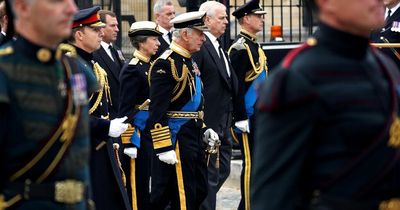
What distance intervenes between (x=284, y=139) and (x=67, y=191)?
1172 millimetres

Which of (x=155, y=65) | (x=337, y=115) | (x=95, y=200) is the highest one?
(x=337, y=115)

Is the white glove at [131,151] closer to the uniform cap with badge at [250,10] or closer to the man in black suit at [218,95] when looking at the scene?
the man in black suit at [218,95]

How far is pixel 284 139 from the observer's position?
4539 mm

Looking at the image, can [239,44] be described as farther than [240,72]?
Yes

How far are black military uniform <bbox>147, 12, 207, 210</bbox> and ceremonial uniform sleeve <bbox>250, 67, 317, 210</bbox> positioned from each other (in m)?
5.51

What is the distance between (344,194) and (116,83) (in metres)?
7.38

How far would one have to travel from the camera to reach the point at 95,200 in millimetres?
9305

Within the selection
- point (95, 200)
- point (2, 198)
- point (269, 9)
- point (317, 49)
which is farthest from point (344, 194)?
point (269, 9)

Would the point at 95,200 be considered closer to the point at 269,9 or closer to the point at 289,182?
the point at 289,182

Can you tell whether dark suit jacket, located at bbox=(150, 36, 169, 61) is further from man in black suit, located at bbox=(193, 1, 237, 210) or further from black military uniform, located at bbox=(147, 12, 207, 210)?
black military uniform, located at bbox=(147, 12, 207, 210)

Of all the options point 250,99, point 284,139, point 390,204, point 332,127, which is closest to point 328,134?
point 332,127

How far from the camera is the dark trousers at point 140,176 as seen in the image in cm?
1150

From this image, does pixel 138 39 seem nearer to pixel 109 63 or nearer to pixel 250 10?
pixel 109 63

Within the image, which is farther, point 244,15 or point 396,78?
point 244,15
